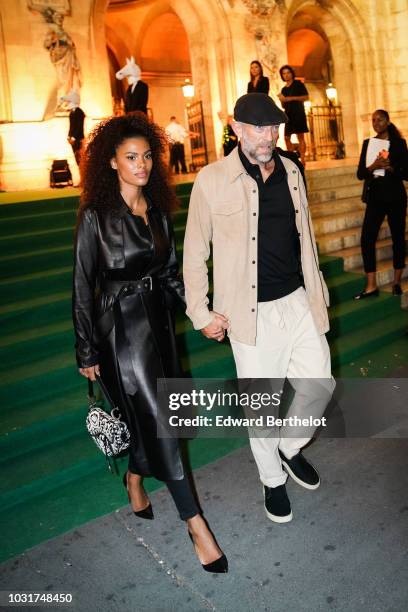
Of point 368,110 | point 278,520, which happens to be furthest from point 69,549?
point 368,110

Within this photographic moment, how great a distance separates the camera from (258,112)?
8.81 ft

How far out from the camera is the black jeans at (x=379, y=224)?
6.32m

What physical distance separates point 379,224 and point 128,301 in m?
4.47

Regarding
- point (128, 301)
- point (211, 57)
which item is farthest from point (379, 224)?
point (211, 57)

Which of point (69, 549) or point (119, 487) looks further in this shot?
point (119, 487)

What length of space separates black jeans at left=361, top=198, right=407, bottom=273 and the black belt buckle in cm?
419

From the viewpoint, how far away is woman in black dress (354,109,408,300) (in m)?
6.21

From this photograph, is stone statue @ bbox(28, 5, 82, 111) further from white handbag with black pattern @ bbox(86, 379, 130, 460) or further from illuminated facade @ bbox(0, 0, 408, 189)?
white handbag with black pattern @ bbox(86, 379, 130, 460)

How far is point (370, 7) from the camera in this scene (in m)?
Answer: 16.8

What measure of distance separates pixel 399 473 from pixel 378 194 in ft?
12.4

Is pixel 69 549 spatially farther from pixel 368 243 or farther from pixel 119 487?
pixel 368 243

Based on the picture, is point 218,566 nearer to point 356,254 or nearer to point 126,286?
point 126,286

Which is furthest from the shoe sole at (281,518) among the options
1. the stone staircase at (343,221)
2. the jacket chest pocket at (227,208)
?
the stone staircase at (343,221)

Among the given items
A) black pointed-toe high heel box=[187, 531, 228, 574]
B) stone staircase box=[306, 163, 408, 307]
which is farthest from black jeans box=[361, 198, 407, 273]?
black pointed-toe high heel box=[187, 531, 228, 574]
